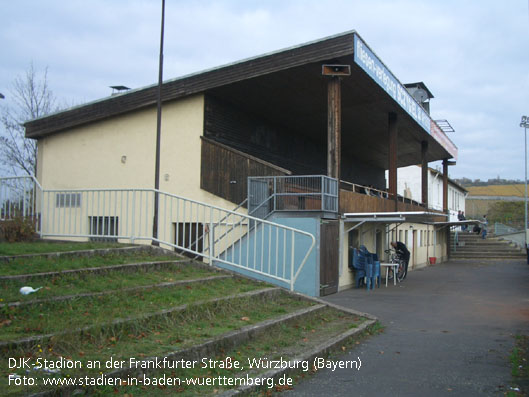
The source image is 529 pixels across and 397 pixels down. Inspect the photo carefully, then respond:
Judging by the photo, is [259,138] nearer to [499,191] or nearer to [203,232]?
[203,232]

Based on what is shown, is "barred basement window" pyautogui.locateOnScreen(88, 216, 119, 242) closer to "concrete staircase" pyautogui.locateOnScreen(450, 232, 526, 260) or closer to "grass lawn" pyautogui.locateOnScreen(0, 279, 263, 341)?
"grass lawn" pyautogui.locateOnScreen(0, 279, 263, 341)

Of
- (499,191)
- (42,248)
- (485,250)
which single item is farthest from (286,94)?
(499,191)

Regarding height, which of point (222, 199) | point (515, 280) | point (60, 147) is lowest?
point (515, 280)

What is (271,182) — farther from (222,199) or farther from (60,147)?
(60,147)

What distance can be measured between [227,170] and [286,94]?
397 centimetres

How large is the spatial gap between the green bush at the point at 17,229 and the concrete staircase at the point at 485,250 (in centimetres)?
3659

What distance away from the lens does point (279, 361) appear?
6.68 meters

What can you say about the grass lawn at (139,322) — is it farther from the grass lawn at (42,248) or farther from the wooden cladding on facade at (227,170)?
the wooden cladding on facade at (227,170)

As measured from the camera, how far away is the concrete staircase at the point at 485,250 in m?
41.7

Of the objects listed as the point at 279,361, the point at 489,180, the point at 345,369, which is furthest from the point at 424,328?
the point at 489,180

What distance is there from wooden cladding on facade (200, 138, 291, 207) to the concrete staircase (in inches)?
1182

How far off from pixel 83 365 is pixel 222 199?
1255 centimetres

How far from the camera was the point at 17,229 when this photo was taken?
11789 millimetres

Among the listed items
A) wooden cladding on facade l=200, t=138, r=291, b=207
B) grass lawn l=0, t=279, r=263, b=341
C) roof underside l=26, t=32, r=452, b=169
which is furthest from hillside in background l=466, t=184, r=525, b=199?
grass lawn l=0, t=279, r=263, b=341
